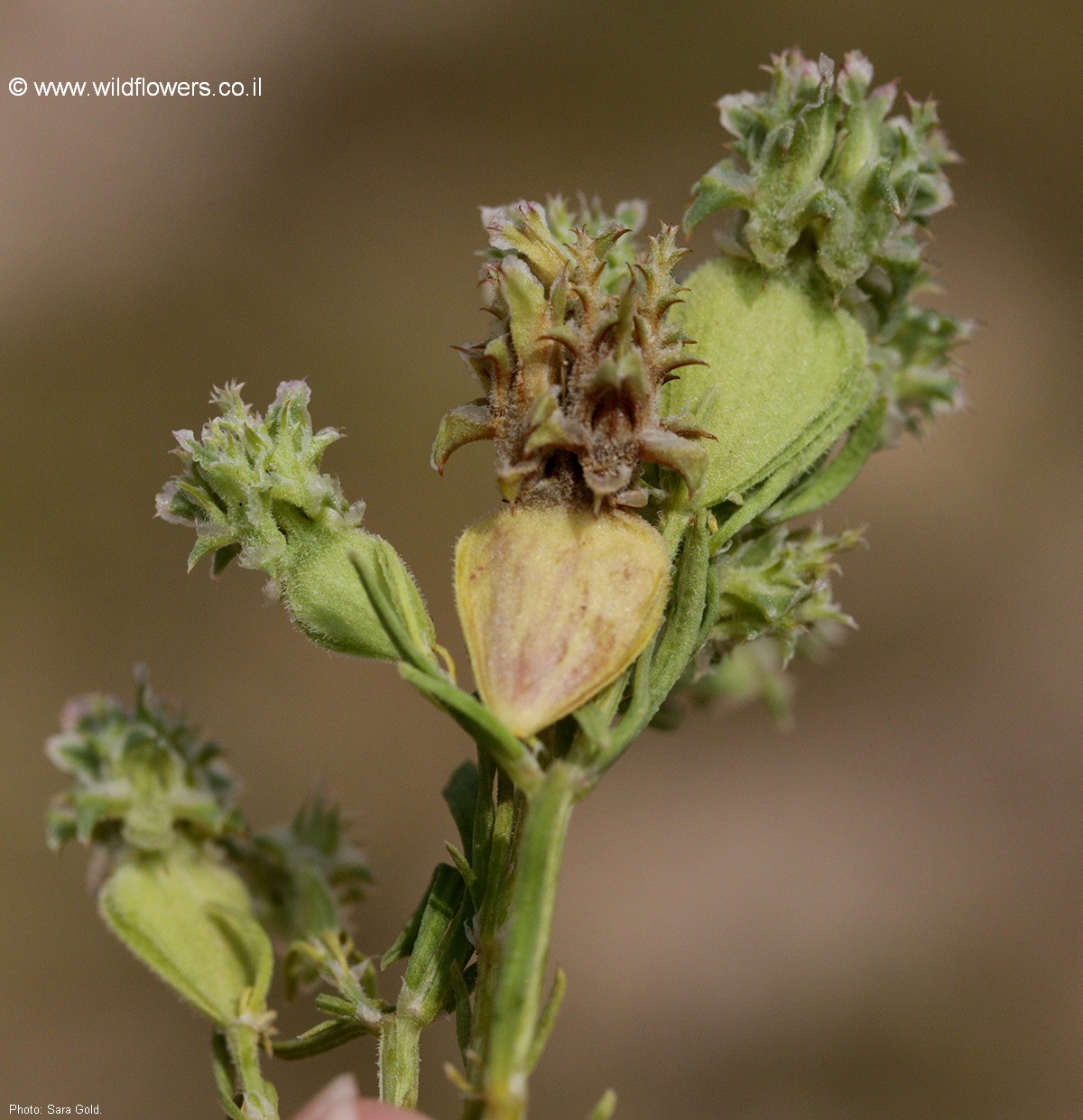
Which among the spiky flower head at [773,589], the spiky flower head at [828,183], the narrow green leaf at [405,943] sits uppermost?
the spiky flower head at [828,183]

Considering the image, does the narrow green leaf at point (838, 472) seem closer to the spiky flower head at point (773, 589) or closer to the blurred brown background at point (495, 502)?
the spiky flower head at point (773, 589)

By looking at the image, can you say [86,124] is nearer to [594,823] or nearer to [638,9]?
[638,9]

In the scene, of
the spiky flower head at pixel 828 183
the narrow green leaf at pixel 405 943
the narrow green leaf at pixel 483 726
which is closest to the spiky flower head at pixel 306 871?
the narrow green leaf at pixel 405 943

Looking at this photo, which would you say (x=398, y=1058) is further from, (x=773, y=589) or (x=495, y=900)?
(x=773, y=589)

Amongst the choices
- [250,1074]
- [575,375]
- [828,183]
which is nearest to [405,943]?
[250,1074]

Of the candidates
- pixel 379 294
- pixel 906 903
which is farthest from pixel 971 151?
pixel 906 903

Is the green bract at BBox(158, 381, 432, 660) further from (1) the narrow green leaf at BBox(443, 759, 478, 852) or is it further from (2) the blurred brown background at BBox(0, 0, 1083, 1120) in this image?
(2) the blurred brown background at BBox(0, 0, 1083, 1120)

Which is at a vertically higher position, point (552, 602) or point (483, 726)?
point (552, 602)
